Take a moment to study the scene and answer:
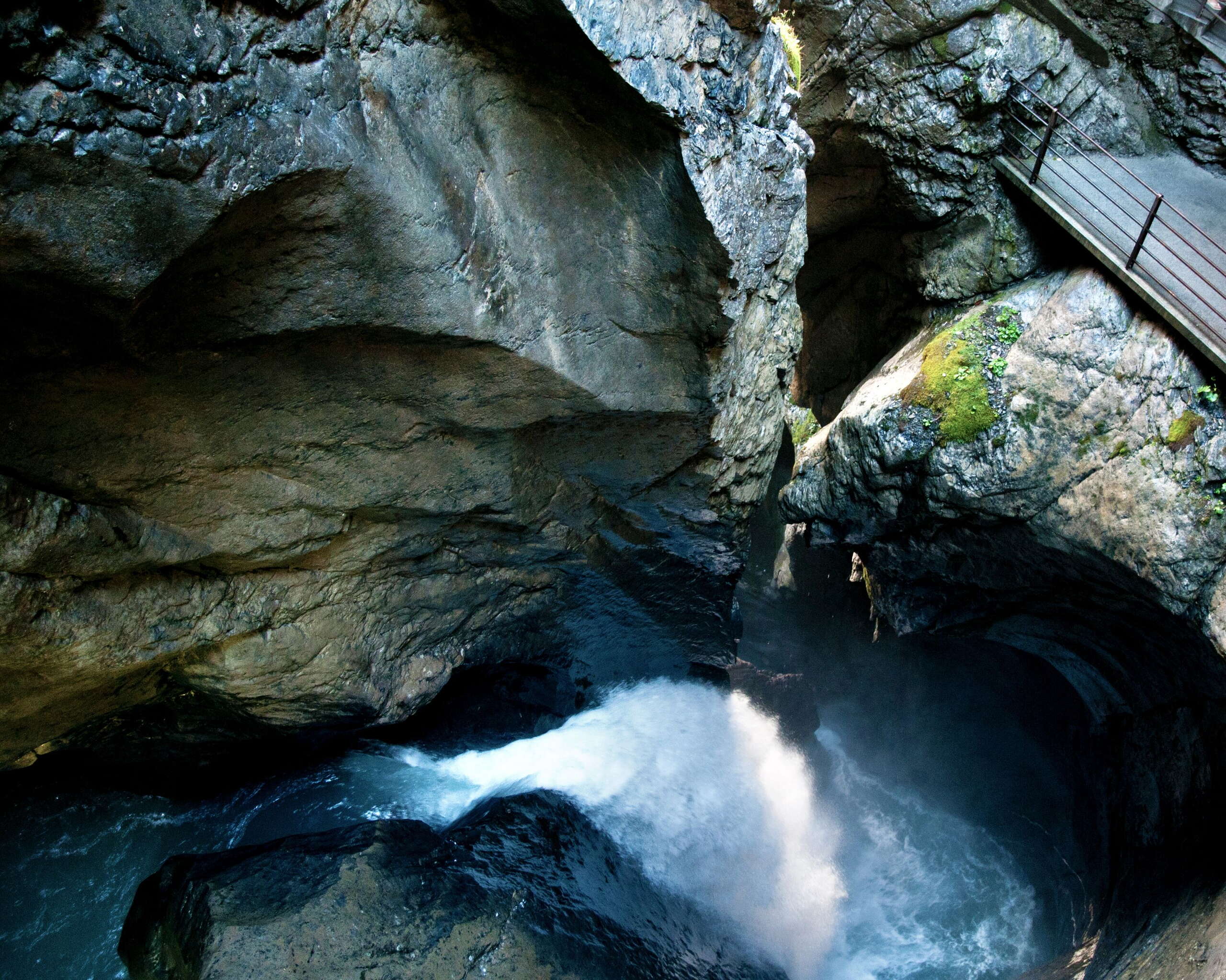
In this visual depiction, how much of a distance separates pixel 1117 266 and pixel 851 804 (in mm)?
6687

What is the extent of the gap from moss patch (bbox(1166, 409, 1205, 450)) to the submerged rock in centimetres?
594

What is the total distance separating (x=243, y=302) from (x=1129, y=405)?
277 inches

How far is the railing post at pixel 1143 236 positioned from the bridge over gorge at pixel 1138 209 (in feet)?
0.04

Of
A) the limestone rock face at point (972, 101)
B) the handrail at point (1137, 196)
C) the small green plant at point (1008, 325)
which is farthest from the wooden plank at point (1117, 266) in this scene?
→ the small green plant at point (1008, 325)

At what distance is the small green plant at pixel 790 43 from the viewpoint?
7.07 m

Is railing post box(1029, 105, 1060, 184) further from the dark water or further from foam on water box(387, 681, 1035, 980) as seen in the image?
foam on water box(387, 681, 1035, 980)

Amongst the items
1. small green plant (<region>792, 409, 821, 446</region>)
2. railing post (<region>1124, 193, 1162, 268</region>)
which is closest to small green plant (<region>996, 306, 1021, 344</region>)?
railing post (<region>1124, 193, 1162, 268</region>)

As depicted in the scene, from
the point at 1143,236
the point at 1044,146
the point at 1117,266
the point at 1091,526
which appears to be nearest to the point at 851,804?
the point at 1091,526

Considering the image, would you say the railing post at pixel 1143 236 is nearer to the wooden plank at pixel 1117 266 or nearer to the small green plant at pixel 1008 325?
the wooden plank at pixel 1117 266

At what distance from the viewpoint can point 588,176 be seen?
579 centimetres

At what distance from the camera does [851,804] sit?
32.1ft

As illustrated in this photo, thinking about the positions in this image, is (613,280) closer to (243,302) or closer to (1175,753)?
(243,302)

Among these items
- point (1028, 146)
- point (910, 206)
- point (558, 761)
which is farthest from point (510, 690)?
point (1028, 146)

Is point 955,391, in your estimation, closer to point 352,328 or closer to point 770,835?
point 770,835
